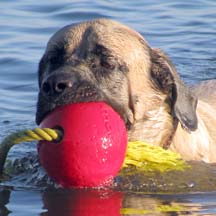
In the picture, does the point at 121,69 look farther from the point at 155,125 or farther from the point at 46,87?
the point at 46,87

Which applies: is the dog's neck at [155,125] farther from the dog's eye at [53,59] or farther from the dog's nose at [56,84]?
the dog's nose at [56,84]

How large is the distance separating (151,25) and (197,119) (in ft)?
18.3

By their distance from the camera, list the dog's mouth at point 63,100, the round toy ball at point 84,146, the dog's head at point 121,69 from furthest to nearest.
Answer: the dog's head at point 121,69, the dog's mouth at point 63,100, the round toy ball at point 84,146

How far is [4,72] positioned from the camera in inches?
417

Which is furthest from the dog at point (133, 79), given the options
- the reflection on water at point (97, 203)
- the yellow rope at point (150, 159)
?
the reflection on water at point (97, 203)

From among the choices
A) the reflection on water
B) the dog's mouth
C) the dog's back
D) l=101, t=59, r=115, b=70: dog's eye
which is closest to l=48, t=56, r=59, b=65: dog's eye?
l=101, t=59, r=115, b=70: dog's eye

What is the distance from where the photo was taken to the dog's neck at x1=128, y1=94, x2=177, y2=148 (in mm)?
6996

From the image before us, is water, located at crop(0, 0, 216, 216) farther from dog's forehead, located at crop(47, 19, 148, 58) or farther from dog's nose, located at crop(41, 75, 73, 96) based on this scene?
dog's forehead, located at crop(47, 19, 148, 58)

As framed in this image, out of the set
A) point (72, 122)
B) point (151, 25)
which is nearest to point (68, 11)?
point (151, 25)

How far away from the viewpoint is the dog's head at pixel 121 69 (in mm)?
6730

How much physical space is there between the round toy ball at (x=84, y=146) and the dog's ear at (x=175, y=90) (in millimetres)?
761

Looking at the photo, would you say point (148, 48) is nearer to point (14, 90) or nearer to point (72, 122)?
point (72, 122)

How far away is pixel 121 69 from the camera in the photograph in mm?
6867

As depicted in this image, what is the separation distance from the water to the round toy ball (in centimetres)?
24
